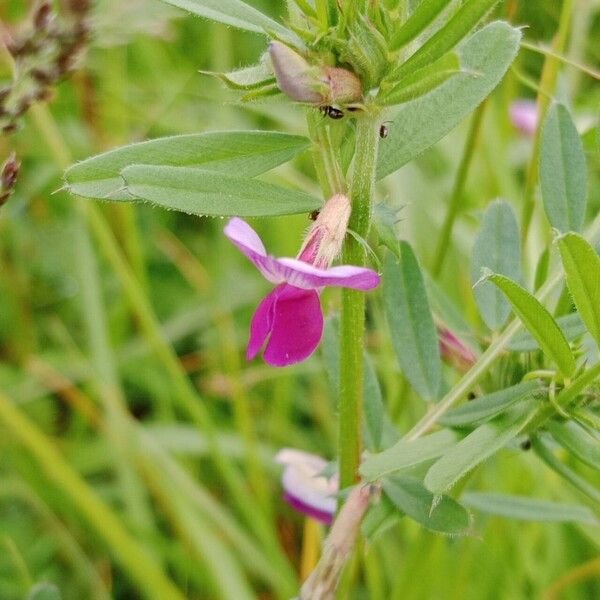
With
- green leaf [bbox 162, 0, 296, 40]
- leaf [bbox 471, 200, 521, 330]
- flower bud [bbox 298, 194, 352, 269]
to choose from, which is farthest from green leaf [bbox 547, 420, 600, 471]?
green leaf [bbox 162, 0, 296, 40]

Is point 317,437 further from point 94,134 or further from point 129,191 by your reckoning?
point 129,191

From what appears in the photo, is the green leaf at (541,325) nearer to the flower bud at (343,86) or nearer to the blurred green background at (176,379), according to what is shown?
the flower bud at (343,86)

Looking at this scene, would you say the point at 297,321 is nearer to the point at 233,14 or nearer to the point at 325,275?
the point at 325,275

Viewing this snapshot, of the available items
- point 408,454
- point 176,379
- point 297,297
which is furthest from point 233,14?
point 176,379

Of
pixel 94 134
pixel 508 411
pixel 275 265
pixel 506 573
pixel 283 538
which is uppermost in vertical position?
pixel 275 265

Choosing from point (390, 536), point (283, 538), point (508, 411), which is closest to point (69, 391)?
point (283, 538)
